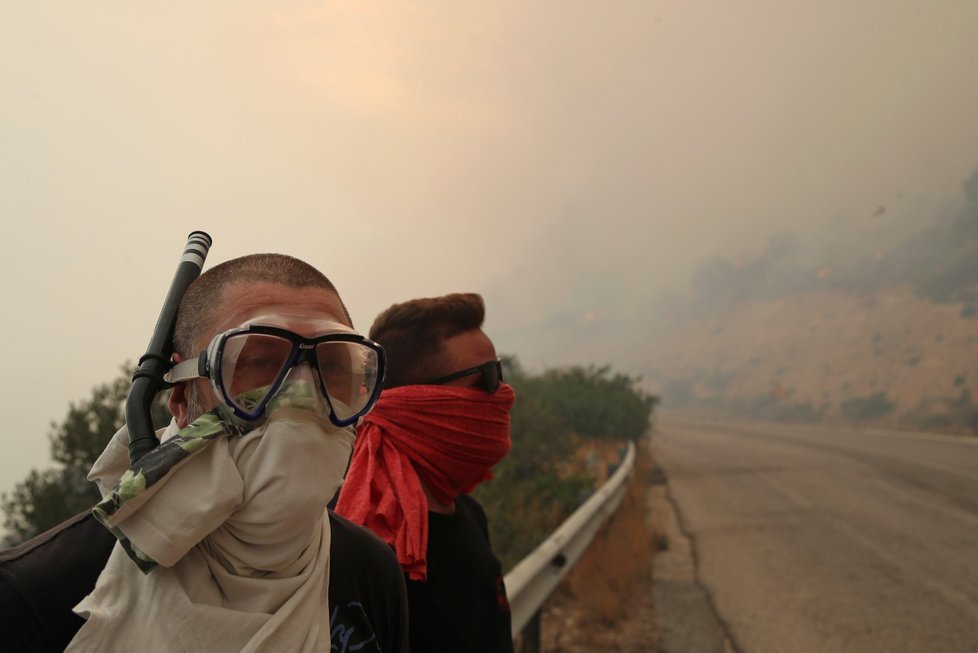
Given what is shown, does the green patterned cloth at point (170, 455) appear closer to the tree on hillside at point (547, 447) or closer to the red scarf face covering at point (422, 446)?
the red scarf face covering at point (422, 446)

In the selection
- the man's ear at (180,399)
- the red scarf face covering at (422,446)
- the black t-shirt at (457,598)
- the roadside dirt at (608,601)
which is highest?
the man's ear at (180,399)

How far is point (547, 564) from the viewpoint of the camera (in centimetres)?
440

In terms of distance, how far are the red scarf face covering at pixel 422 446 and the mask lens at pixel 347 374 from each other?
0.78m

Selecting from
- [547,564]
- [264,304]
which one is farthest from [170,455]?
[547,564]

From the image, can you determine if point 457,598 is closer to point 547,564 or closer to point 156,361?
point 156,361

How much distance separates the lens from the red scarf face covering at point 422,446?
2490mm

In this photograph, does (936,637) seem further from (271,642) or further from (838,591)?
(271,642)

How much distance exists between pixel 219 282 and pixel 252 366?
27cm

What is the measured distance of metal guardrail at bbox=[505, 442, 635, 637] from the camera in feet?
12.1

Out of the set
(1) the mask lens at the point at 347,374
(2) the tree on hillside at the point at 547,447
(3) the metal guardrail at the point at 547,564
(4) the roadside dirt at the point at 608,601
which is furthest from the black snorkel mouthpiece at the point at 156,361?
(2) the tree on hillside at the point at 547,447

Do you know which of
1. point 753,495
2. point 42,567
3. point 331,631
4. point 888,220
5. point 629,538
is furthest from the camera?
point 888,220

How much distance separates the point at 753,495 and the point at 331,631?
10.6m

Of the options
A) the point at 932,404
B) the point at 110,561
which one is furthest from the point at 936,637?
the point at 932,404

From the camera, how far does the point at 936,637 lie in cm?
488
